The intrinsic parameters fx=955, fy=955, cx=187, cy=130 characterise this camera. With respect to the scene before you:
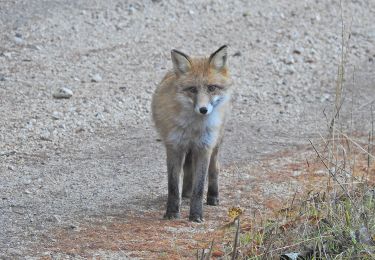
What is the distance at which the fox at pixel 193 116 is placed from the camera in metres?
7.66

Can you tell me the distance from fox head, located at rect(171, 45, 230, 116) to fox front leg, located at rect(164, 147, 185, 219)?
0.41 meters

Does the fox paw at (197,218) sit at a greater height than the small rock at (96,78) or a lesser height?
lesser

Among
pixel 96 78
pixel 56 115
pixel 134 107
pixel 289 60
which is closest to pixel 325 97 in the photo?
pixel 289 60

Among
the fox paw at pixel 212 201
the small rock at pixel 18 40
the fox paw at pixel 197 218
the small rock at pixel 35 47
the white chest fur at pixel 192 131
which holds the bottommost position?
the fox paw at pixel 197 218

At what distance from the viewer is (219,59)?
25.5ft

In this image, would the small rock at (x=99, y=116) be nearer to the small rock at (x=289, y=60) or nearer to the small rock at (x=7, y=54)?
the small rock at (x=7, y=54)

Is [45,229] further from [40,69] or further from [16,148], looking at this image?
[40,69]

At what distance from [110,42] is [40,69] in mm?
1301

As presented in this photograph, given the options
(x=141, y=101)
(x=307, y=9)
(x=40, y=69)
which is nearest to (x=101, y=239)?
(x=141, y=101)

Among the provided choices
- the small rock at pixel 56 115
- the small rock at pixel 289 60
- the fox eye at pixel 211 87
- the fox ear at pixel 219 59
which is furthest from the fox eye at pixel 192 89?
the small rock at pixel 289 60

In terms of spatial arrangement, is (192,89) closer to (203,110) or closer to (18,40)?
(203,110)

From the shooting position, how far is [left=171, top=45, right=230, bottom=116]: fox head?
7.62m

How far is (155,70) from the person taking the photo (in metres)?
11.8

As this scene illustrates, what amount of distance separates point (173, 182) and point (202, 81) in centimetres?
85
